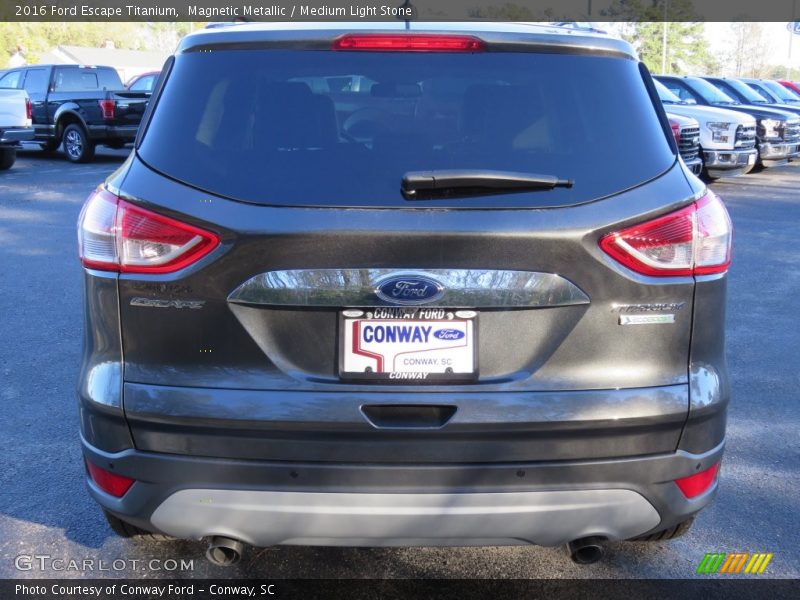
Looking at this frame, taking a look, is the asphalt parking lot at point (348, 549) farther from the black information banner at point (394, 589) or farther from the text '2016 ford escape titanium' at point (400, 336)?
the text '2016 ford escape titanium' at point (400, 336)

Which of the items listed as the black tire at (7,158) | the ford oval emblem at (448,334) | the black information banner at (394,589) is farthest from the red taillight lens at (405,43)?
the black tire at (7,158)

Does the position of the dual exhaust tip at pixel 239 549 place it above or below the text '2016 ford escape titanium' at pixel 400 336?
below

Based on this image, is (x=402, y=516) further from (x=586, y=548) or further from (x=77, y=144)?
(x=77, y=144)

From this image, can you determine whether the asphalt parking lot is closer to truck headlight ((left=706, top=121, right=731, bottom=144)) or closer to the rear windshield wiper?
the rear windshield wiper

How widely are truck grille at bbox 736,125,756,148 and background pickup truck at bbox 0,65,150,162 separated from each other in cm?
1105

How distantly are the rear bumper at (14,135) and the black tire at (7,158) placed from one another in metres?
0.43

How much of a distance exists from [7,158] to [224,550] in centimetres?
1633

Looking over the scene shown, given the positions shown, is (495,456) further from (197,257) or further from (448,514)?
(197,257)

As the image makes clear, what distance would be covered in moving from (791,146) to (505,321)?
16.6m

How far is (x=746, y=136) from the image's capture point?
15156 millimetres

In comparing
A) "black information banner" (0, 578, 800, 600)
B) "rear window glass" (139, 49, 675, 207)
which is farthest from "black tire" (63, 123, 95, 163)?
"rear window glass" (139, 49, 675, 207)

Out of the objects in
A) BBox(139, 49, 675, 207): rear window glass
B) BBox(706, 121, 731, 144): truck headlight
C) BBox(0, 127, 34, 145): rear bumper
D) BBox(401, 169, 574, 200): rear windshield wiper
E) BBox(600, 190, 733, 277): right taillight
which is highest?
BBox(139, 49, 675, 207): rear window glass

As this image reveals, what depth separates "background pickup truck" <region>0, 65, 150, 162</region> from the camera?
58.9 ft

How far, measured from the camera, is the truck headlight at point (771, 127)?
16609 mm
